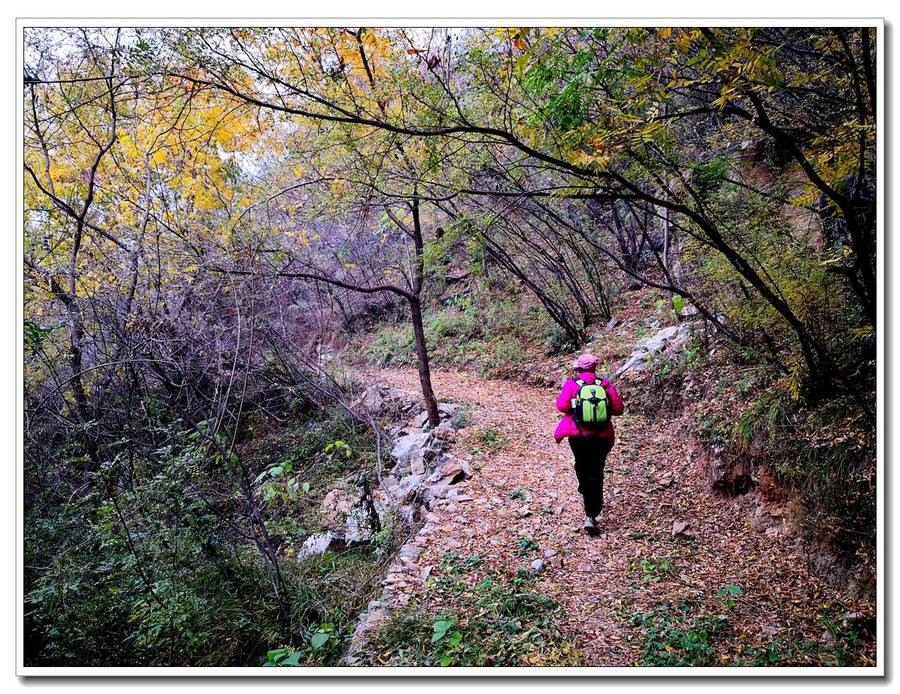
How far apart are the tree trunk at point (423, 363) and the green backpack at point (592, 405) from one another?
3780 millimetres

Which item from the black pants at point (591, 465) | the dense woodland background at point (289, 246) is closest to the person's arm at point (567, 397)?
the black pants at point (591, 465)

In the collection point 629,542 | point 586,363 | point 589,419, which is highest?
point 586,363

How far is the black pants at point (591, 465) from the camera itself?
12.0 ft

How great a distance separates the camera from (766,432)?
11.9 feet

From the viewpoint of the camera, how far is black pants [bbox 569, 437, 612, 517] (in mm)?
3652

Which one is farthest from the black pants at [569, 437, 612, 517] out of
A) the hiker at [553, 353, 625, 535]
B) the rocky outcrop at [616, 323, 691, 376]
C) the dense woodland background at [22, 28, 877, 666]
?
the rocky outcrop at [616, 323, 691, 376]

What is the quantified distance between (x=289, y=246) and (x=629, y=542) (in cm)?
516

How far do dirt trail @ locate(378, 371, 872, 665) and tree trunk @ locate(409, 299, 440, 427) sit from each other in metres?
1.68

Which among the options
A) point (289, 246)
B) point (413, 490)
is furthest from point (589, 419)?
point (289, 246)

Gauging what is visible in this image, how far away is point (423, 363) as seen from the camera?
7441mm

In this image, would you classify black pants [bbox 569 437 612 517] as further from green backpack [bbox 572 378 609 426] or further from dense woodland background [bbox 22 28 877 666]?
dense woodland background [bbox 22 28 877 666]

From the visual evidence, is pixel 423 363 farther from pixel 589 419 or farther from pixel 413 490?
pixel 589 419
